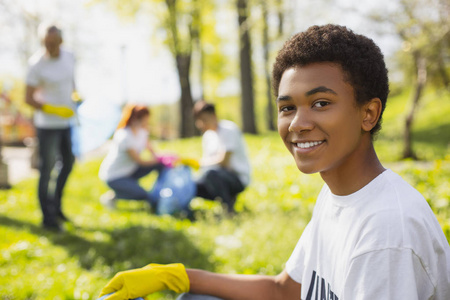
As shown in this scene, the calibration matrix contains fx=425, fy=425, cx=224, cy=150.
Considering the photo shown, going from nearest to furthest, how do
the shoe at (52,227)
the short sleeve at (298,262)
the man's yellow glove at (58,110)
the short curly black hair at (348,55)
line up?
1. the short curly black hair at (348,55)
2. the short sleeve at (298,262)
3. the man's yellow glove at (58,110)
4. the shoe at (52,227)

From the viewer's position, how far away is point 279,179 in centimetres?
634

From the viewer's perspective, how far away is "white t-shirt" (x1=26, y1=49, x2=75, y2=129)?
4289 mm

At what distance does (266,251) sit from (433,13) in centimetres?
474

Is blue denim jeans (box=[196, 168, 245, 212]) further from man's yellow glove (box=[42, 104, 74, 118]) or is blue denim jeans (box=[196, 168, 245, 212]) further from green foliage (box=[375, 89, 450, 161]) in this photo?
A: green foliage (box=[375, 89, 450, 161])

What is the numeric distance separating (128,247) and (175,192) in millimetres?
1220

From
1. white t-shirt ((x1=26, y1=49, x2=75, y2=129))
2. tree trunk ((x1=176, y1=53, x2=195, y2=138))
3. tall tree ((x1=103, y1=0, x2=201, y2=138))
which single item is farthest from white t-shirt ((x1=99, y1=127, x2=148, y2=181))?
tree trunk ((x1=176, y1=53, x2=195, y2=138))

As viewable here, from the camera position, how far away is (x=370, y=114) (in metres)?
1.25

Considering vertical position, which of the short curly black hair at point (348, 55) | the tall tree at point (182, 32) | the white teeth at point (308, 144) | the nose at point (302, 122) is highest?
the tall tree at point (182, 32)

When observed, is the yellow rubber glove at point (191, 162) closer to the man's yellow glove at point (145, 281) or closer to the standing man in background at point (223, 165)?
the standing man in background at point (223, 165)

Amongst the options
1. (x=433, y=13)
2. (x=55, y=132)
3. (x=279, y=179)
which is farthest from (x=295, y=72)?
(x=433, y=13)

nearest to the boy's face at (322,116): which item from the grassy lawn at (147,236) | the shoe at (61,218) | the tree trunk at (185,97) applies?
the grassy lawn at (147,236)

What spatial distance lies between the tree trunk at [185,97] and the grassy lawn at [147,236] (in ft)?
35.8

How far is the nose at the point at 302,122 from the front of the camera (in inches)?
48.3

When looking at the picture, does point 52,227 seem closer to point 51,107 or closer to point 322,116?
point 51,107
